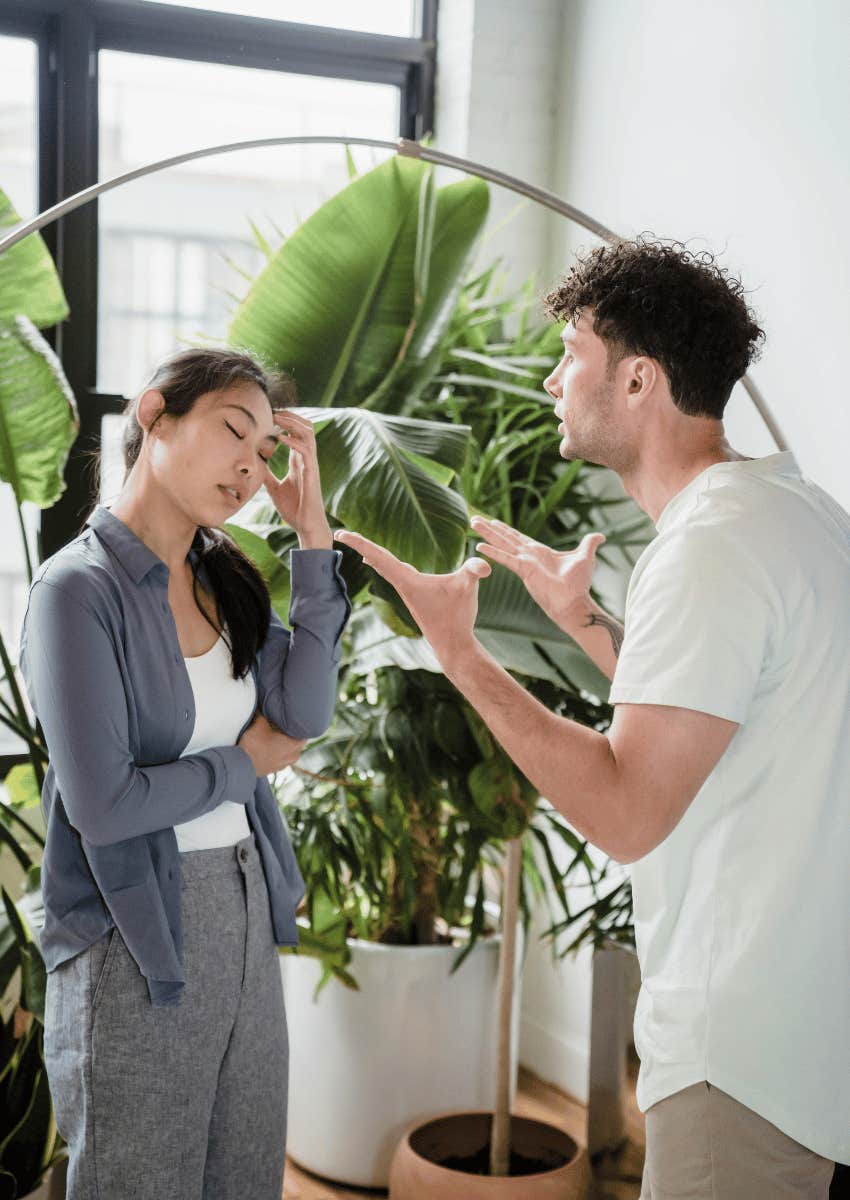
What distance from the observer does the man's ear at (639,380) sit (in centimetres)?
144

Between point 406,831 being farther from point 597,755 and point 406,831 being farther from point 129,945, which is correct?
point 597,755

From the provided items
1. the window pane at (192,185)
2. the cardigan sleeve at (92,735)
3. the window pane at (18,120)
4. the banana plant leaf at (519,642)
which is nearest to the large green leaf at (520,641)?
the banana plant leaf at (519,642)

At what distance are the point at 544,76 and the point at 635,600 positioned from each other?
99.4 inches

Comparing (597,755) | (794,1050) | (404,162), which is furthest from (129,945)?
(404,162)

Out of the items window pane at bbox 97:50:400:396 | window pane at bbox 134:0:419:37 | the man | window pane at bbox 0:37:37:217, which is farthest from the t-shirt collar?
window pane at bbox 134:0:419:37

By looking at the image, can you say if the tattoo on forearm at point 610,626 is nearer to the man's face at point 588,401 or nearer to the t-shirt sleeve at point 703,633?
the man's face at point 588,401

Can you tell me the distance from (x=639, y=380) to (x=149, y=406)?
696 millimetres

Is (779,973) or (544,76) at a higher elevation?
(544,76)

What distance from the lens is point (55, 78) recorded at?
3.08 meters

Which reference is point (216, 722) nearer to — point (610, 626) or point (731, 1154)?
point (610, 626)

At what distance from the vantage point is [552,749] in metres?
1.27

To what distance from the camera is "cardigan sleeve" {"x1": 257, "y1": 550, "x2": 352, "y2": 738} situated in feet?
5.92

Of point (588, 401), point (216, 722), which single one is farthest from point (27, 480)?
point (588, 401)

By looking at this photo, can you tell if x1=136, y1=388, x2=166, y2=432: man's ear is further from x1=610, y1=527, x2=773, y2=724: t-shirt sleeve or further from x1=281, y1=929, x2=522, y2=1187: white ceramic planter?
x1=281, y1=929, x2=522, y2=1187: white ceramic planter
